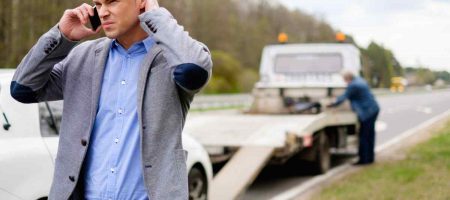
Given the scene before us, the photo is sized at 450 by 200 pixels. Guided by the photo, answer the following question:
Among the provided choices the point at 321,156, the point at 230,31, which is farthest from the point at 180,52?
Result: the point at 230,31

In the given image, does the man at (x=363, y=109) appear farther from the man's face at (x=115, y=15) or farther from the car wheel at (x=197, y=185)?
the man's face at (x=115, y=15)

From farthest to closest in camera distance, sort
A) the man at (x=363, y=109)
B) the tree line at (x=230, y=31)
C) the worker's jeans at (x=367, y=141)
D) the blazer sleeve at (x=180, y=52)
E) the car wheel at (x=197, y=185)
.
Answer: the tree line at (x=230, y=31) < the worker's jeans at (x=367, y=141) < the man at (x=363, y=109) < the car wheel at (x=197, y=185) < the blazer sleeve at (x=180, y=52)

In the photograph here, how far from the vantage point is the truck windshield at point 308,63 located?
12312mm

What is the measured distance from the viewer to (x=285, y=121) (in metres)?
9.32

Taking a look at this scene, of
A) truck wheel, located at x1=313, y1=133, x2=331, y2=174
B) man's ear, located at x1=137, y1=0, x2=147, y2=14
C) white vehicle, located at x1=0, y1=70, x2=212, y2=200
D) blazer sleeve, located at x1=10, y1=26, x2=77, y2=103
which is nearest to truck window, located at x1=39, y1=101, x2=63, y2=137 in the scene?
white vehicle, located at x1=0, y1=70, x2=212, y2=200

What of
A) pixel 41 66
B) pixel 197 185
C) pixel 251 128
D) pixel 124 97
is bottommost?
pixel 197 185

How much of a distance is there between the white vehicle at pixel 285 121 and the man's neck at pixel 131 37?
3978mm

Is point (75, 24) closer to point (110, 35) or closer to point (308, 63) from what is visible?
point (110, 35)

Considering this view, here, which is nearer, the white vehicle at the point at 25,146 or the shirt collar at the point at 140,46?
the shirt collar at the point at 140,46

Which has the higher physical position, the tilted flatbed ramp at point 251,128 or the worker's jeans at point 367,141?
the tilted flatbed ramp at point 251,128

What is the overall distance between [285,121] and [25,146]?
5.58 meters

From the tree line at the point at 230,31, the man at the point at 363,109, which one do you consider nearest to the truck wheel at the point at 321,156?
the man at the point at 363,109

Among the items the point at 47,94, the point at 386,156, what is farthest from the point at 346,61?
the point at 47,94

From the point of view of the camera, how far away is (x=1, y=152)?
3.91 m
